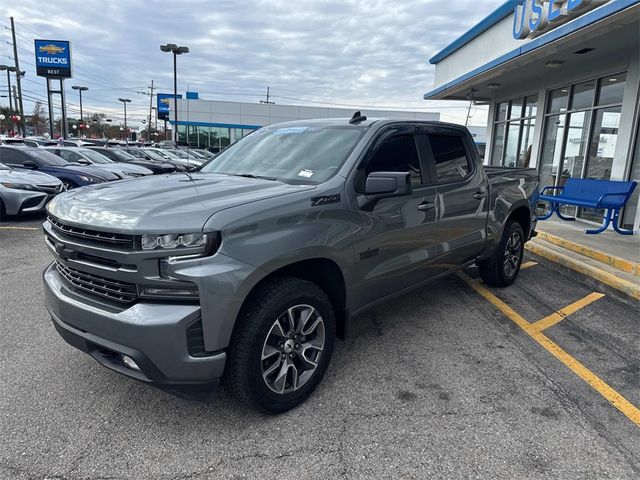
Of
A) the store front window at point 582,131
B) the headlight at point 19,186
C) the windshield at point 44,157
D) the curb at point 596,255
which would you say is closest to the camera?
the curb at point 596,255

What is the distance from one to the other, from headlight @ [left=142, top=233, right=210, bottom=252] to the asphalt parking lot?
1193mm

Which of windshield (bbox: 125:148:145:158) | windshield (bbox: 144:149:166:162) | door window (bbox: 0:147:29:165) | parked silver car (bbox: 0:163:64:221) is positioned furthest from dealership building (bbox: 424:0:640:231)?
windshield (bbox: 125:148:145:158)

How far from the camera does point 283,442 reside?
271 cm

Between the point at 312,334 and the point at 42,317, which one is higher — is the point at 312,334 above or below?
above

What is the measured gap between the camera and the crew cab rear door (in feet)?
13.9

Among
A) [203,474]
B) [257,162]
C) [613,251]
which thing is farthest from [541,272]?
[203,474]

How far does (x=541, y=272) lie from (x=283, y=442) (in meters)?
5.21

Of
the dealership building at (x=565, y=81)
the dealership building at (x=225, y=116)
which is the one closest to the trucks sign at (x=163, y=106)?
the dealership building at (x=225, y=116)

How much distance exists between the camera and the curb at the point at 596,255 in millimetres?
5960

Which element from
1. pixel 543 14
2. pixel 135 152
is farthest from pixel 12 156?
pixel 543 14

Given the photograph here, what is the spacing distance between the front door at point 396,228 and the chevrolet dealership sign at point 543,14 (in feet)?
16.0

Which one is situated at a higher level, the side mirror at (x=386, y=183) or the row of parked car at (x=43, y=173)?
the side mirror at (x=386, y=183)

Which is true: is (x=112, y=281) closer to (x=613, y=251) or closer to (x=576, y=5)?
(x=613, y=251)

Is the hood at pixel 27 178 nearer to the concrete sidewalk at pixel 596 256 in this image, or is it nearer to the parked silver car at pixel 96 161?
the parked silver car at pixel 96 161
